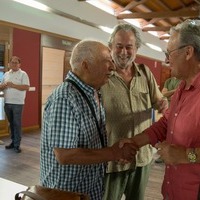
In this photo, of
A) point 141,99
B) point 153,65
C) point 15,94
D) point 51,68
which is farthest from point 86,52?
point 153,65

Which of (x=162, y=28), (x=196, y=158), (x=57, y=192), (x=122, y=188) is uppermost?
(x=162, y=28)

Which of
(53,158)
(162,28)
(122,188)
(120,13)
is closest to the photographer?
(53,158)

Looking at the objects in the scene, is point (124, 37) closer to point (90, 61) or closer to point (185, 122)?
point (90, 61)

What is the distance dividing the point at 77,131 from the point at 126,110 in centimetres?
66

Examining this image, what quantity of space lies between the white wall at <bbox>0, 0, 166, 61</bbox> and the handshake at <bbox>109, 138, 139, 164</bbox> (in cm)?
531

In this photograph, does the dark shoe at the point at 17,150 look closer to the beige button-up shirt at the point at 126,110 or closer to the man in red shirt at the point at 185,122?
the beige button-up shirt at the point at 126,110

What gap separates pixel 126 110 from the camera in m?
1.97

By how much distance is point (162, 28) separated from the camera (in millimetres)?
12383

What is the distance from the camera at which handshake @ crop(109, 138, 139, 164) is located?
1.67 meters

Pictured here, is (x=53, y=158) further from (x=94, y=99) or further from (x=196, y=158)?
(x=196, y=158)

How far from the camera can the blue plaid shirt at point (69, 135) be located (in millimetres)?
1342

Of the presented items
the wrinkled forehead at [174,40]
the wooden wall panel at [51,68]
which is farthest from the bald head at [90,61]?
the wooden wall panel at [51,68]

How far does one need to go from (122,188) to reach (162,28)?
37.0ft

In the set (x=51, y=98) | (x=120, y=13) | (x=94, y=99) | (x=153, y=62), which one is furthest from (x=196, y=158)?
(x=153, y=62)
